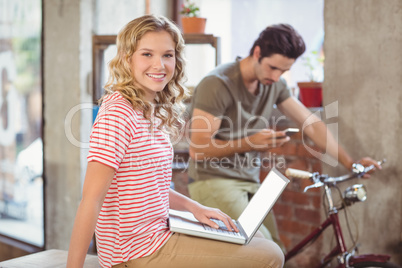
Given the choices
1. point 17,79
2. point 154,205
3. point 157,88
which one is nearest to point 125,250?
point 154,205

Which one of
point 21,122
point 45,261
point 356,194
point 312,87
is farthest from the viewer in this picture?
point 21,122

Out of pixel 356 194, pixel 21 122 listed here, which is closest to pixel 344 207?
pixel 356 194

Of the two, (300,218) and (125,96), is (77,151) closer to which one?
(300,218)

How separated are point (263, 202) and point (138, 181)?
0.43 meters

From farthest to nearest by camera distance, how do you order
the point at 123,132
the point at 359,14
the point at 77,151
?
the point at 77,151 < the point at 359,14 < the point at 123,132

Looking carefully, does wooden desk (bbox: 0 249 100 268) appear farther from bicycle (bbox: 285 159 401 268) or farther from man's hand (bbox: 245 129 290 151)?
bicycle (bbox: 285 159 401 268)

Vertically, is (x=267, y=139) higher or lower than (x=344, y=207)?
higher

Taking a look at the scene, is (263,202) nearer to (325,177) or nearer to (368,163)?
(325,177)

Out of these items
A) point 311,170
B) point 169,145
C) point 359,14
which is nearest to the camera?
point 169,145

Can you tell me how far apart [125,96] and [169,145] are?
0.70ft

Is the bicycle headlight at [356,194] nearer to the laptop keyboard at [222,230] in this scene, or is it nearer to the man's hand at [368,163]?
the man's hand at [368,163]

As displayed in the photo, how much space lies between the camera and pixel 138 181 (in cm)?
142

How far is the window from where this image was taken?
13.1 ft

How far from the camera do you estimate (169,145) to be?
1.57m
